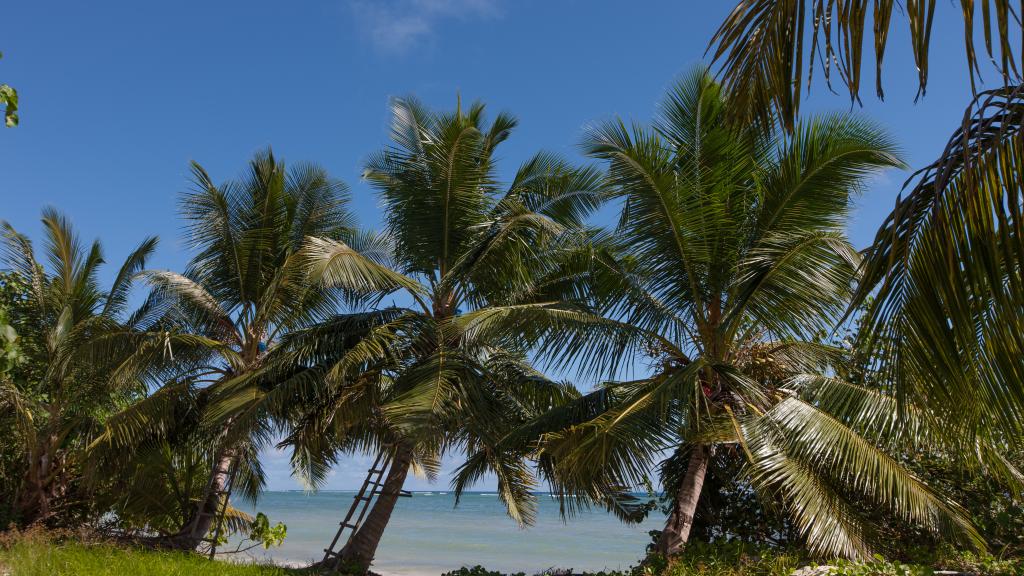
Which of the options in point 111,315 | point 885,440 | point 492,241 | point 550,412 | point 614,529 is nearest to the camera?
point 885,440

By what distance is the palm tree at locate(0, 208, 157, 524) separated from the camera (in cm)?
1229

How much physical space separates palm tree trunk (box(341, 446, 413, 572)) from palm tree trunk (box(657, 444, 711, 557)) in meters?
3.84

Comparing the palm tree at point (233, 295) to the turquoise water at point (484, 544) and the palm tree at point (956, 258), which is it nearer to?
the turquoise water at point (484, 544)

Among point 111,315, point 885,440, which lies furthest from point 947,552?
point 111,315

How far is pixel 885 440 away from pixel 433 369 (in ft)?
17.5

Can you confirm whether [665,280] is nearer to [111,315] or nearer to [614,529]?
[111,315]

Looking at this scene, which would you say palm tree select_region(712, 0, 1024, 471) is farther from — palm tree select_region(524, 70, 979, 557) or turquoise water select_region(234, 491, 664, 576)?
turquoise water select_region(234, 491, 664, 576)

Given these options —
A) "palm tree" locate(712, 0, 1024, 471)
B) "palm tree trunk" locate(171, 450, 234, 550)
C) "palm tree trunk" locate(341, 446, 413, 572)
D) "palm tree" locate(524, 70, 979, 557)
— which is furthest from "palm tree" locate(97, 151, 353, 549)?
"palm tree" locate(712, 0, 1024, 471)

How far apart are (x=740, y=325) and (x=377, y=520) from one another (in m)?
5.64

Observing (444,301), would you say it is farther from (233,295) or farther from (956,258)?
(956,258)

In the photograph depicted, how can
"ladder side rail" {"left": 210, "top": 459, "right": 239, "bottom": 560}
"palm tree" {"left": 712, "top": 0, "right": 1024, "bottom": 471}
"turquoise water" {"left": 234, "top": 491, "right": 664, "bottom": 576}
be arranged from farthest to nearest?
"turquoise water" {"left": 234, "top": 491, "right": 664, "bottom": 576} < "ladder side rail" {"left": 210, "top": 459, "right": 239, "bottom": 560} < "palm tree" {"left": 712, "top": 0, "right": 1024, "bottom": 471}

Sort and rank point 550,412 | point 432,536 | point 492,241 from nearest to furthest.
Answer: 1. point 550,412
2. point 492,241
3. point 432,536

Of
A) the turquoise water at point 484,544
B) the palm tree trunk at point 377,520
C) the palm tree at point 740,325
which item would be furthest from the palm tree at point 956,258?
the turquoise water at point 484,544

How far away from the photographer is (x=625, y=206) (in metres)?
8.45
